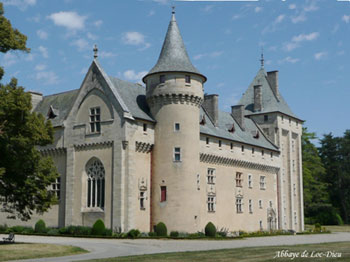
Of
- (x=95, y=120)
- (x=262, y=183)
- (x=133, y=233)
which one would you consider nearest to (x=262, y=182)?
(x=262, y=183)

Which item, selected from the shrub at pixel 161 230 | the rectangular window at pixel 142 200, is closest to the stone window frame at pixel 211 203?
the shrub at pixel 161 230

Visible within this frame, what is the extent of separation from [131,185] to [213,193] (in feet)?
35.8

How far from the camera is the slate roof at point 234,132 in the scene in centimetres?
5044

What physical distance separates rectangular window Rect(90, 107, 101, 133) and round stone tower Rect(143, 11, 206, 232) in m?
4.65

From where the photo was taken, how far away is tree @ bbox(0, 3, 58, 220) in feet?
91.9

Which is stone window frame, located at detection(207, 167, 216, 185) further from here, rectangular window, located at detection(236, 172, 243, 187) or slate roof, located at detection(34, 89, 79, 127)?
slate roof, located at detection(34, 89, 79, 127)

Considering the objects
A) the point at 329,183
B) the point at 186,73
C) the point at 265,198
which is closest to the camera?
the point at 186,73

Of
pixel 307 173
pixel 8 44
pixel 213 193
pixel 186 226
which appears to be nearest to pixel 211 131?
pixel 213 193

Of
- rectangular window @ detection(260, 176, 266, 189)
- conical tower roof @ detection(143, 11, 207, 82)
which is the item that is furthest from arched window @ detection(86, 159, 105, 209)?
rectangular window @ detection(260, 176, 266, 189)

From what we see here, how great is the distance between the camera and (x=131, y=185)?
4066 centimetres

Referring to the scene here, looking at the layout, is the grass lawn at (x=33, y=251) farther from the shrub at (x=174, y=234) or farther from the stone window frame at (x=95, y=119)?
the stone window frame at (x=95, y=119)

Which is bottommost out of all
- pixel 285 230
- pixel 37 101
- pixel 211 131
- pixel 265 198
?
pixel 285 230

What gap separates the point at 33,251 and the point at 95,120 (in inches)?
752

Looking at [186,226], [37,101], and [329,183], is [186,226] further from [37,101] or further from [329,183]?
[329,183]
